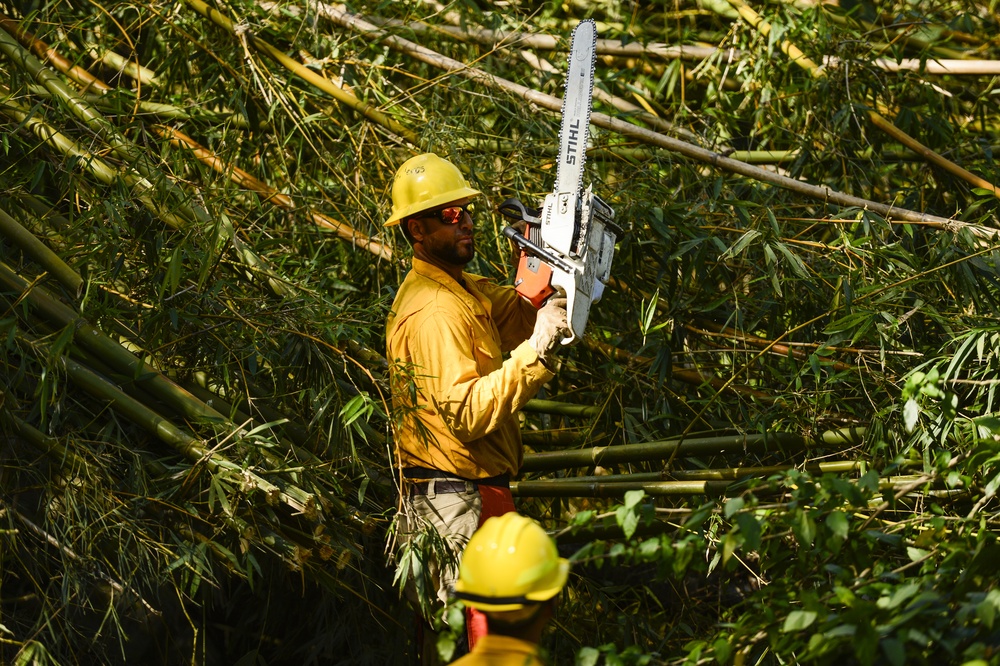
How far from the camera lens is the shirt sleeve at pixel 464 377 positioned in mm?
2738

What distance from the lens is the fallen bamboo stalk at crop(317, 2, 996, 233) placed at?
3.63 meters

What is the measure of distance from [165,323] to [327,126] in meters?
1.25

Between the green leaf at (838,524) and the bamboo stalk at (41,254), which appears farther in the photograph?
the bamboo stalk at (41,254)

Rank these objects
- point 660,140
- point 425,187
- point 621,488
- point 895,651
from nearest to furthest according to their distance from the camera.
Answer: point 895,651, point 425,187, point 621,488, point 660,140

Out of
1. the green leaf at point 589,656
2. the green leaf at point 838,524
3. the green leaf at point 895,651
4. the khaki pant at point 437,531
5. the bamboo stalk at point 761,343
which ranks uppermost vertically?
the bamboo stalk at point 761,343

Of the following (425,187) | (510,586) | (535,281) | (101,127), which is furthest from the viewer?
(101,127)

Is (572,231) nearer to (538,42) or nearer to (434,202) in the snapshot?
(434,202)

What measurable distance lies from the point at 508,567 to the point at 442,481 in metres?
0.95

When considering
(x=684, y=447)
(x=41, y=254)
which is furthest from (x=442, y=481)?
(x=41, y=254)

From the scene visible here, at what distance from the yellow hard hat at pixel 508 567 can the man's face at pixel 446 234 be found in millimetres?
1126

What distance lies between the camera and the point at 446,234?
121 inches

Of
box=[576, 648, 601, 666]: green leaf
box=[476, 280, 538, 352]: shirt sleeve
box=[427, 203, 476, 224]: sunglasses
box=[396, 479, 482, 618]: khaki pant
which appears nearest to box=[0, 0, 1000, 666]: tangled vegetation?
box=[576, 648, 601, 666]: green leaf

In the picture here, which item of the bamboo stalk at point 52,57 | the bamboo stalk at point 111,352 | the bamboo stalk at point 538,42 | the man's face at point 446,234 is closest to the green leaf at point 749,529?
the man's face at point 446,234

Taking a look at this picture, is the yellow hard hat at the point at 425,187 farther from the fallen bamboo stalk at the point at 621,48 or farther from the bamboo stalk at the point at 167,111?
the fallen bamboo stalk at the point at 621,48
